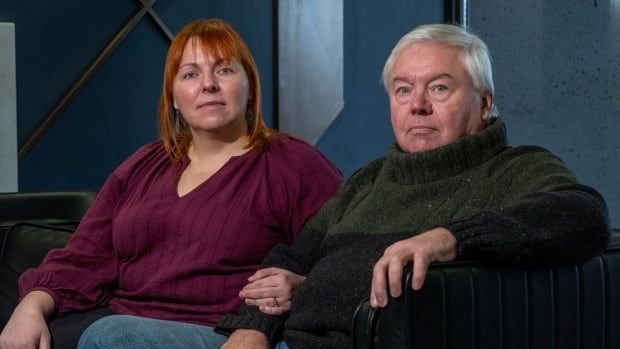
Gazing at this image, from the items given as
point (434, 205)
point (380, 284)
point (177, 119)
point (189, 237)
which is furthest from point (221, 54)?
point (380, 284)

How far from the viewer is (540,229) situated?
151cm

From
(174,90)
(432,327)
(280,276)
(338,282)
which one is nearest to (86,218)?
(174,90)

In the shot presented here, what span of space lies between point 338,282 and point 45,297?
782 millimetres

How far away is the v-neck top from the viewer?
208cm

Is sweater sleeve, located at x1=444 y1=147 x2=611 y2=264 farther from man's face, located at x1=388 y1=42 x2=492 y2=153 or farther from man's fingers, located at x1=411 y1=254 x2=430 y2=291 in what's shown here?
man's face, located at x1=388 y1=42 x2=492 y2=153

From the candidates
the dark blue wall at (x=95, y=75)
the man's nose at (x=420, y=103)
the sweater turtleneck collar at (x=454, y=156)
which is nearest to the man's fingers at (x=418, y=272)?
the sweater turtleneck collar at (x=454, y=156)

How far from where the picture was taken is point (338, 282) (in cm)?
174

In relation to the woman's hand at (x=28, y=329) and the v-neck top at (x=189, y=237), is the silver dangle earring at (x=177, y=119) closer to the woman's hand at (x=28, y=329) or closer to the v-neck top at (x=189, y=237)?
the v-neck top at (x=189, y=237)

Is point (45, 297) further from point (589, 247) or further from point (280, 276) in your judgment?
point (589, 247)

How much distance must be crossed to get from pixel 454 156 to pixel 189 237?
0.60 meters

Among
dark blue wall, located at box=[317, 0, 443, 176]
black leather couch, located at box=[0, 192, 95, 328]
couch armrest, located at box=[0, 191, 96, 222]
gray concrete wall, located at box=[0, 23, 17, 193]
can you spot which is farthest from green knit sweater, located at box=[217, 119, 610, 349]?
dark blue wall, located at box=[317, 0, 443, 176]

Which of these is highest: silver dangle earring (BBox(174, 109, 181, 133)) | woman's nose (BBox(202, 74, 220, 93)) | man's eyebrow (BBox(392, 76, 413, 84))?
man's eyebrow (BBox(392, 76, 413, 84))

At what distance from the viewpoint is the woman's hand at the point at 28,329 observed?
2096 mm

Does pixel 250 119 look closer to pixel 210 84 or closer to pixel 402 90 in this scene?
pixel 210 84
